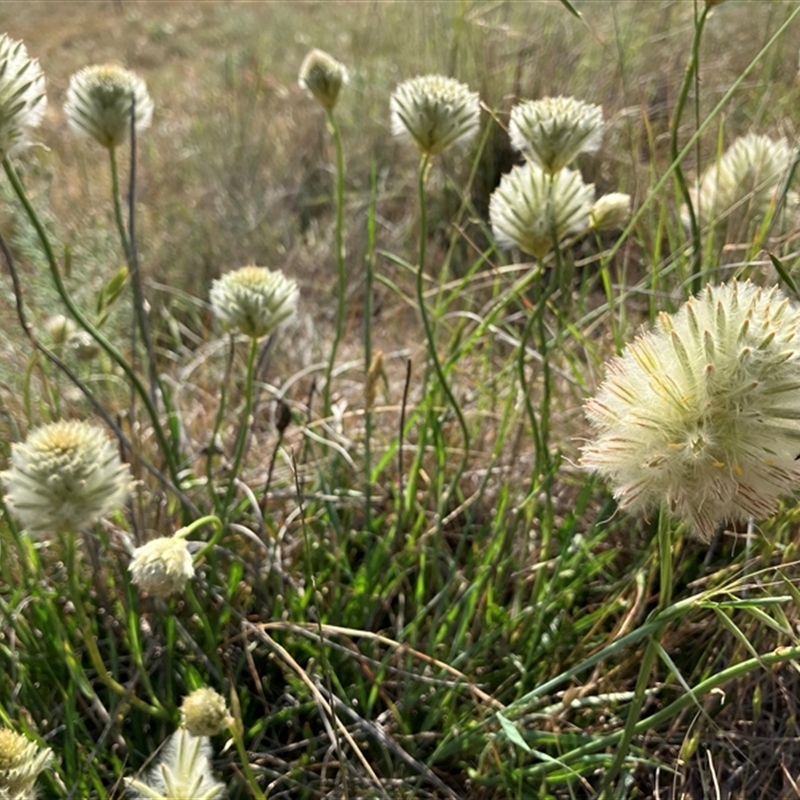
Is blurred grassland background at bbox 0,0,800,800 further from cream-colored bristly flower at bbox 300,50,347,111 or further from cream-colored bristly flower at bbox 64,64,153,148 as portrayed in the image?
cream-colored bristly flower at bbox 64,64,153,148

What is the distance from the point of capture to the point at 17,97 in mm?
1202

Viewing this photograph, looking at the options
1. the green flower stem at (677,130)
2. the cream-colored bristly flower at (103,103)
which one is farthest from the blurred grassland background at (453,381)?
the cream-colored bristly flower at (103,103)

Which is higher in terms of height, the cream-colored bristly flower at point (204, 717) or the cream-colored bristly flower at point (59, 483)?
the cream-colored bristly flower at point (59, 483)

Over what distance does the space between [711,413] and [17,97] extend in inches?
46.4

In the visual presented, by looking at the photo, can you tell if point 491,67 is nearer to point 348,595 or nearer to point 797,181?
point 797,181

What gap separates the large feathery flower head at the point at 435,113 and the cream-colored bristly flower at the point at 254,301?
1.38 feet

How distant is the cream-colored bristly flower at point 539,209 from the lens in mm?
1376

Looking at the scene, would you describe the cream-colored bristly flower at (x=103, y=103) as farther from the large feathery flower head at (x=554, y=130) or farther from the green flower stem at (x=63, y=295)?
the large feathery flower head at (x=554, y=130)

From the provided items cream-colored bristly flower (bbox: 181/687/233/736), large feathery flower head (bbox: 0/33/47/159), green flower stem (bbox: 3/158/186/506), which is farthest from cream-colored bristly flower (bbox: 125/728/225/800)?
large feathery flower head (bbox: 0/33/47/159)

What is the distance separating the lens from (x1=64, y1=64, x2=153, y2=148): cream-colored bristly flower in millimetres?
1462

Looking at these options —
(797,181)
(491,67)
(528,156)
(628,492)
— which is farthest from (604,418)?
(491,67)

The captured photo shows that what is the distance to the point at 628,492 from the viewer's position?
2.59 ft

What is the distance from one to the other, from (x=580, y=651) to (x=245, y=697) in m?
0.70

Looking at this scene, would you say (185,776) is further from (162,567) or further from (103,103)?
(103,103)
